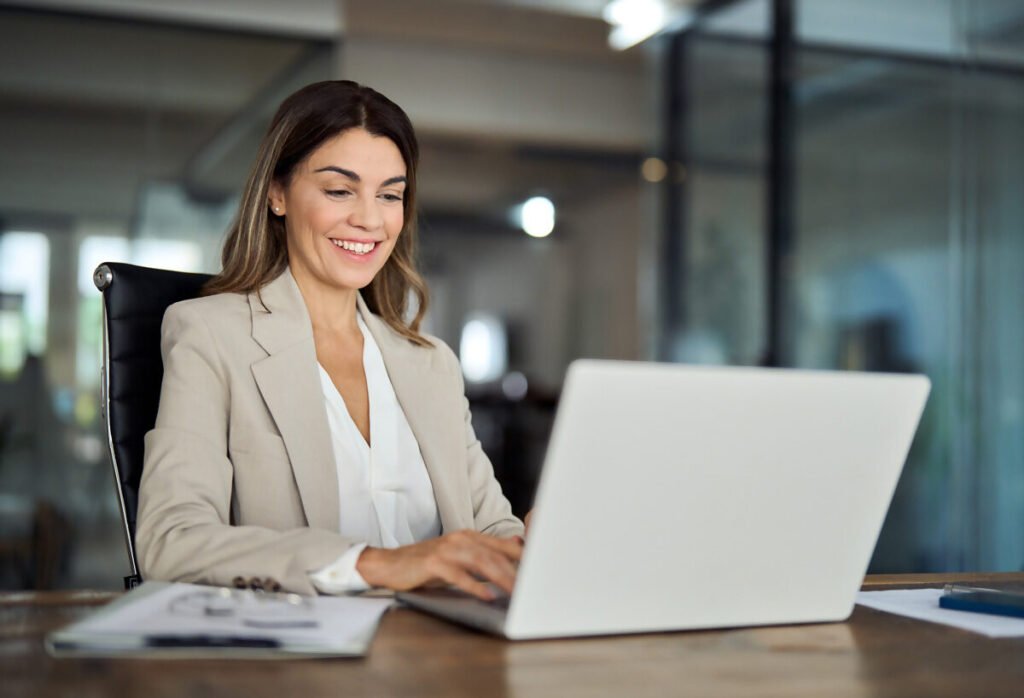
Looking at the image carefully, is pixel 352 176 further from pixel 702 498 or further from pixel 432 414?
pixel 702 498

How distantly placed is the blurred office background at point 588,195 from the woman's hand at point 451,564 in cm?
291

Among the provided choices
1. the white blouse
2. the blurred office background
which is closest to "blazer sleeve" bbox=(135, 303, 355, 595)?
the white blouse

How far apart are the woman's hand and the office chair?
58cm

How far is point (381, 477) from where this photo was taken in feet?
5.85

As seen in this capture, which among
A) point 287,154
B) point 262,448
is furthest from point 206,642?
point 287,154

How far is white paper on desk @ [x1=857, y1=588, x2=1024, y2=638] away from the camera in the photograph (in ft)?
3.67

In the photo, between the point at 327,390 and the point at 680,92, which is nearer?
the point at 327,390

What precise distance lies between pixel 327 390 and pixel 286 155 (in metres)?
0.38

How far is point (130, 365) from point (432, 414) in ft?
1.54

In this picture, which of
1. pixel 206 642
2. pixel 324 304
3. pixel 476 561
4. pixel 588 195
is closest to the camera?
pixel 206 642

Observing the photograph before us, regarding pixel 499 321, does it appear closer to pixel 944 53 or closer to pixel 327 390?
pixel 944 53

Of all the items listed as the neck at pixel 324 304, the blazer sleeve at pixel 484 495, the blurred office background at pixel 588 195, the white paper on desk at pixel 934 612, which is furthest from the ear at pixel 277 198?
the blurred office background at pixel 588 195

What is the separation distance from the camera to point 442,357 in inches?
78.4

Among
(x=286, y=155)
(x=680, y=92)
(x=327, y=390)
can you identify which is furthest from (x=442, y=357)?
(x=680, y=92)
